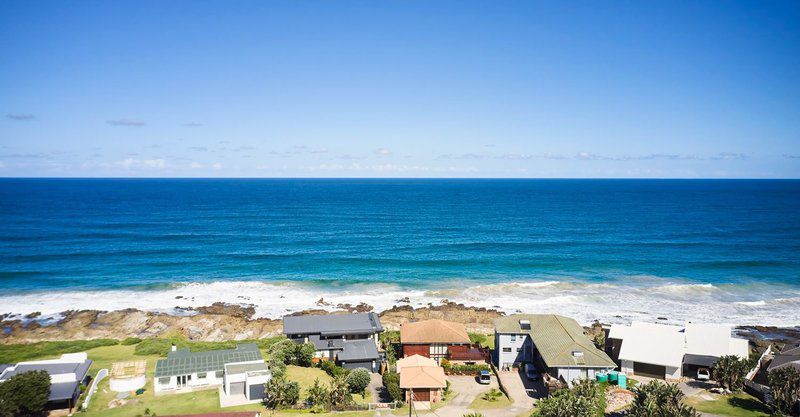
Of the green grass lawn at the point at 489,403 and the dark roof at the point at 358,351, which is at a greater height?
the dark roof at the point at 358,351

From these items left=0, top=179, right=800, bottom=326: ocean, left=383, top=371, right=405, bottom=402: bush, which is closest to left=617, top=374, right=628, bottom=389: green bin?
left=383, top=371, right=405, bottom=402: bush

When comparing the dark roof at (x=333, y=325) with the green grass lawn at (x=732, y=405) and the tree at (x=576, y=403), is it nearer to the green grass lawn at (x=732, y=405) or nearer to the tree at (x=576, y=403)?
the tree at (x=576, y=403)

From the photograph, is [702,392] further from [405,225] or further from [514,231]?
[405,225]

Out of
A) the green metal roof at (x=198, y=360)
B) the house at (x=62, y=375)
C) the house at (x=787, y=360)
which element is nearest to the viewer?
the house at (x=62, y=375)

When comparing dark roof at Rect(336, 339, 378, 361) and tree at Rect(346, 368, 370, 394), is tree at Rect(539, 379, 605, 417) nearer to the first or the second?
tree at Rect(346, 368, 370, 394)

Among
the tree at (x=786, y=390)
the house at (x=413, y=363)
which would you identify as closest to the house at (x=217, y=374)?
the house at (x=413, y=363)
